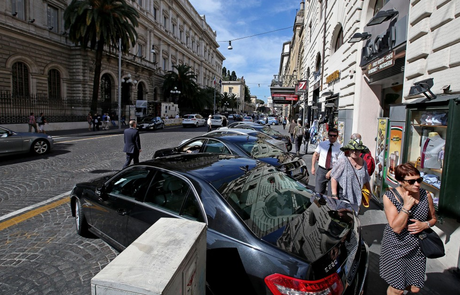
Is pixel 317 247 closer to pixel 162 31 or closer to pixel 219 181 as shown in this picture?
pixel 219 181

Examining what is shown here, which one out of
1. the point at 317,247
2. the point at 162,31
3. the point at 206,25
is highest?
the point at 206,25

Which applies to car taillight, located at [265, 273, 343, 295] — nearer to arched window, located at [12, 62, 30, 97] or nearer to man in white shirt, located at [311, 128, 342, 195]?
man in white shirt, located at [311, 128, 342, 195]

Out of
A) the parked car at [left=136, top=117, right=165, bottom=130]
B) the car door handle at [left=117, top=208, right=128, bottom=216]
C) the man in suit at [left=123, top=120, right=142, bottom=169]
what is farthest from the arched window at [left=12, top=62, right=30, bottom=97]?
the car door handle at [left=117, top=208, right=128, bottom=216]

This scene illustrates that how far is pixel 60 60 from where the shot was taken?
28.7 meters

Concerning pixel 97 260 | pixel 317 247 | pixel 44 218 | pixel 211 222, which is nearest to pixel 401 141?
pixel 317 247

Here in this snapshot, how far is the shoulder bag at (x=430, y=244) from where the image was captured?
2.39 m

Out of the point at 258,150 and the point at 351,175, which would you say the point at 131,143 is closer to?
the point at 258,150

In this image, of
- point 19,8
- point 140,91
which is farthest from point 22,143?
point 140,91

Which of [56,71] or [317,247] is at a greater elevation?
[56,71]

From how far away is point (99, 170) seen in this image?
28.2 feet

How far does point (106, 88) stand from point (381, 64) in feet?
114

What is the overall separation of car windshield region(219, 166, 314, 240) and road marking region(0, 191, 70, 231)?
4.22m

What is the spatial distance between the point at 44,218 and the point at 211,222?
3987mm

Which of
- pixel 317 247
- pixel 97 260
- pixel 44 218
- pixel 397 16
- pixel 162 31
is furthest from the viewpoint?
pixel 162 31
